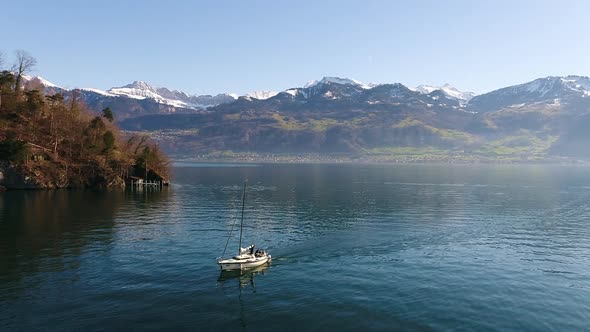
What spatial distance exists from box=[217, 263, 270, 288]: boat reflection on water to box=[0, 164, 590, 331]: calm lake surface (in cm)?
36

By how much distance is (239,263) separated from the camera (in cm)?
5288

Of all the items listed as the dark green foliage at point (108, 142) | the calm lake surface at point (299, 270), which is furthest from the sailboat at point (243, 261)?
the dark green foliage at point (108, 142)

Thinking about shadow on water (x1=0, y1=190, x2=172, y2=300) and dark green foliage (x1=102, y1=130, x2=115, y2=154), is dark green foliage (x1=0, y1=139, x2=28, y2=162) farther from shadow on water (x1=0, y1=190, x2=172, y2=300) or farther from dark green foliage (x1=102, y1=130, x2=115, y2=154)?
dark green foliage (x1=102, y1=130, x2=115, y2=154)

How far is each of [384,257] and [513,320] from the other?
75.5 ft

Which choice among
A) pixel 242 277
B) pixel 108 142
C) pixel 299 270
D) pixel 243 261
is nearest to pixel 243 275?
pixel 242 277

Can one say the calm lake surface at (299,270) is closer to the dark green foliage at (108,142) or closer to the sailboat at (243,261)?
the sailboat at (243,261)

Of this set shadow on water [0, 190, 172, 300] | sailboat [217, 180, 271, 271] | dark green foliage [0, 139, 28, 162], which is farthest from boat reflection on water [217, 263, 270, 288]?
dark green foliage [0, 139, 28, 162]

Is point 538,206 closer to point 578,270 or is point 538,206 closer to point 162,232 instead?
point 578,270

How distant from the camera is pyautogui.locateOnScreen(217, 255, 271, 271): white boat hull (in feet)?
171

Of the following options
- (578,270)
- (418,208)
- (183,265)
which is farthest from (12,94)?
(578,270)

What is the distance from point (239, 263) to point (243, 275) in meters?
1.57

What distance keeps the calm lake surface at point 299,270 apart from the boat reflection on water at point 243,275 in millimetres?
359

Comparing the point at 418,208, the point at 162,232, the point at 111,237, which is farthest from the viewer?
the point at 418,208

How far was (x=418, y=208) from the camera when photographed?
11100 centimetres
